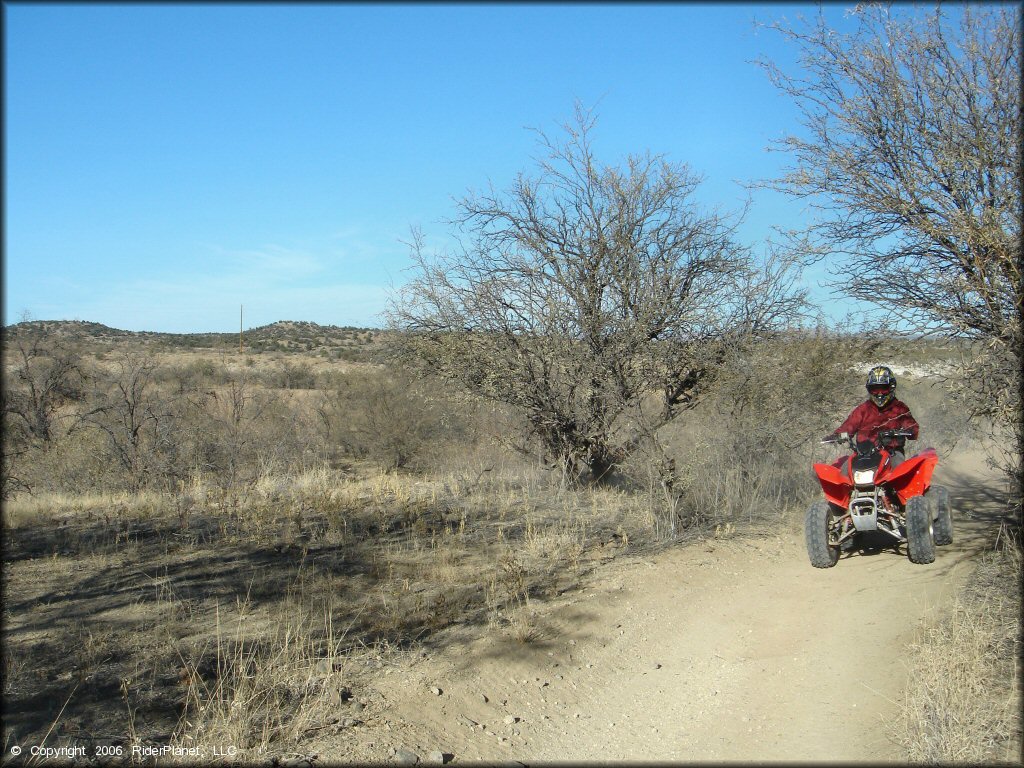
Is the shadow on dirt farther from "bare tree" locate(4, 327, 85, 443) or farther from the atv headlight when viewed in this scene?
"bare tree" locate(4, 327, 85, 443)

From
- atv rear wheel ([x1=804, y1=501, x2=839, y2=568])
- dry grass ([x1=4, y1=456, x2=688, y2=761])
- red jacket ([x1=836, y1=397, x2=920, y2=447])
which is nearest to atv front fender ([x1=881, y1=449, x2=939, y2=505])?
red jacket ([x1=836, y1=397, x2=920, y2=447])

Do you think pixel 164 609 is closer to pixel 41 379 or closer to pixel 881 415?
pixel 881 415

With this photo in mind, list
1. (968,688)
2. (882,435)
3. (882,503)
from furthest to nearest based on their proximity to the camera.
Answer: (882,435)
(882,503)
(968,688)

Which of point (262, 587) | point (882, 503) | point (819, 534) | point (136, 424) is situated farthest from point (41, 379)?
point (882, 503)

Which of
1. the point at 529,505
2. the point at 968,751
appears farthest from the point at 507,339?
the point at 968,751

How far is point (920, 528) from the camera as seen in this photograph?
6121 mm

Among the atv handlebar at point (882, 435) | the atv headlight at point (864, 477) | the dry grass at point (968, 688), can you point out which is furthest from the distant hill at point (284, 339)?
the dry grass at point (968, 688)

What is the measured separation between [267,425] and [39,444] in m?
3.79

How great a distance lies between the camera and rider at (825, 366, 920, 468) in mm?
6914

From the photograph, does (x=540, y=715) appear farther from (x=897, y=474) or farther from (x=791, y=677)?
(x=897, y=474)

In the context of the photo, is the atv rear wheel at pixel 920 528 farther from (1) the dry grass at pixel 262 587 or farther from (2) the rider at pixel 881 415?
(1) the dry grass at pixel 262 587

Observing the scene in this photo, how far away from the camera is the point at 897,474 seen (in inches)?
248

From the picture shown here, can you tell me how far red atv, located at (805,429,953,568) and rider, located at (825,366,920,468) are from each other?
0.17 meters

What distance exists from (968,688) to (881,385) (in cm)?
339
